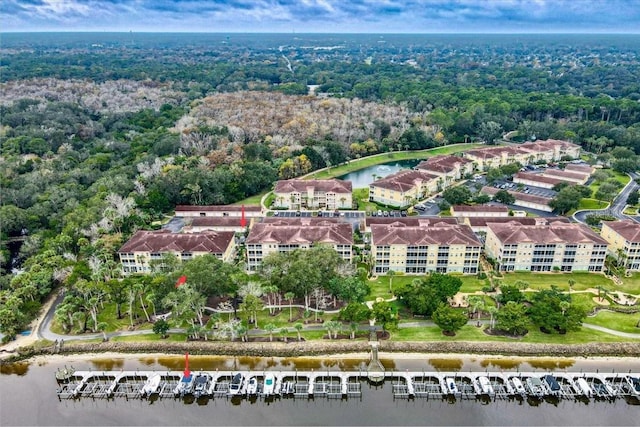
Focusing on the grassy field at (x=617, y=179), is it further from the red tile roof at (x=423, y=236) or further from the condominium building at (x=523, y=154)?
the red tile roof at (x=423, y=236)

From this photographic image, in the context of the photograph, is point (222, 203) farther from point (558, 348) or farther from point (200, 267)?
point (558, 348)

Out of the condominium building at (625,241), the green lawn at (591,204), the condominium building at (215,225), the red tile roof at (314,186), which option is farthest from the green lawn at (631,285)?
the condominium building at (215,225)

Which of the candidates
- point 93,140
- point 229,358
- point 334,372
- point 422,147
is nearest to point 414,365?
point 334,372

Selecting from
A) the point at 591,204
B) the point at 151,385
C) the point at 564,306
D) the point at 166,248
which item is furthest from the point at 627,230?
the point at 151,385

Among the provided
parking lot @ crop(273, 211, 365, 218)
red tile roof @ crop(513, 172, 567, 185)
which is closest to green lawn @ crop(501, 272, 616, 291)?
parking lot @ crop(273, 211, 365, 218)

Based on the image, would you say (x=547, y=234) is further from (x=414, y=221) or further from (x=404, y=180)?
(x=404, y=180)

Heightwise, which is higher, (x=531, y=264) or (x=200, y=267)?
(x=200, y=267)

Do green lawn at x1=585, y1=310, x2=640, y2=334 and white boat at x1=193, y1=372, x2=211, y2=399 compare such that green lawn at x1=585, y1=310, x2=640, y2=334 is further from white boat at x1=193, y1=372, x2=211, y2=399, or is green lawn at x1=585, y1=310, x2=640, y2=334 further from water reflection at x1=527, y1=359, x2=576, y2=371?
white boat at x1=193, y1=372, x2=211, y2=399
